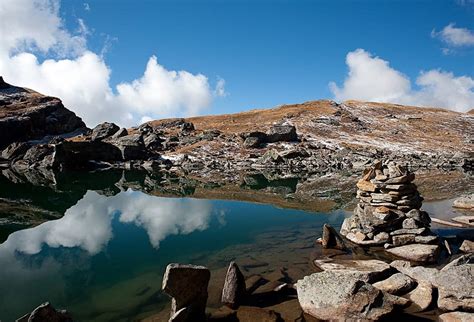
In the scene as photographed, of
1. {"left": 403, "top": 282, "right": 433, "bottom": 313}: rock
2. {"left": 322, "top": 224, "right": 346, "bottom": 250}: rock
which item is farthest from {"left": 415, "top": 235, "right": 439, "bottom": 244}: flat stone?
{"left": 403, "top": 282, "right": 433, "bottom": 313}: rock

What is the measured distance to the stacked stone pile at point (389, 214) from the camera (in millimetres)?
20547

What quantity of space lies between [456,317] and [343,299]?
11.7ft

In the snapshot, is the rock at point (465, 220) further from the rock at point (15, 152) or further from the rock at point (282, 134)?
A: the rock at point (15, 152)

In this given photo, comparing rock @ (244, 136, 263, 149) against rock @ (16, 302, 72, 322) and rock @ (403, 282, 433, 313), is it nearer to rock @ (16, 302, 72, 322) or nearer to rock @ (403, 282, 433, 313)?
rock @ (403, 282, 433, 313)

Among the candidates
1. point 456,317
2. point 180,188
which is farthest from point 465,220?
point 180,188

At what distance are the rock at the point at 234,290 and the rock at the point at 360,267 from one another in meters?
4.70

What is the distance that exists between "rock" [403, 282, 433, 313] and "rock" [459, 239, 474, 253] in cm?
670

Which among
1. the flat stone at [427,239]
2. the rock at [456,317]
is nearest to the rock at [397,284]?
the rock at [456,317]

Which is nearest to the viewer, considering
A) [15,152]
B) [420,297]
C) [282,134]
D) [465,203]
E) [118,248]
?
[420,297]

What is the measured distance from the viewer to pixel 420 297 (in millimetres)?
13430

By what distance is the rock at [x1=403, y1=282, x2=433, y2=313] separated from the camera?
511 inches

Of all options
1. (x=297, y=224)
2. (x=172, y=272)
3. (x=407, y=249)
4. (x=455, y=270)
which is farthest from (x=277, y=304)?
(x=297, y=224)

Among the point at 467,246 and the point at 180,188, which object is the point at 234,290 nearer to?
the point at 467,246

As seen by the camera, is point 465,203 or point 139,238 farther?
point 465,203
